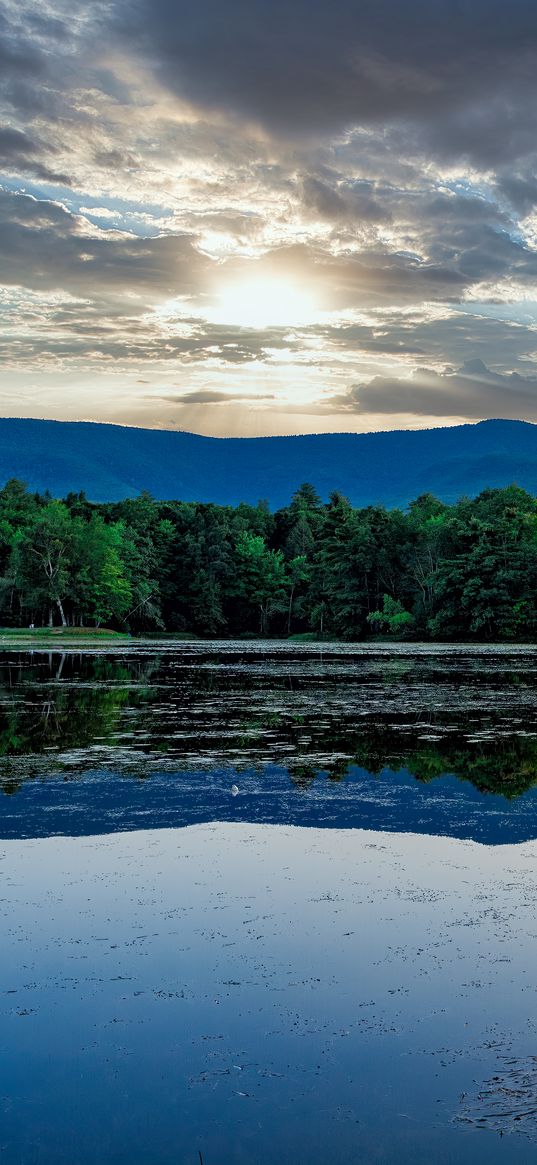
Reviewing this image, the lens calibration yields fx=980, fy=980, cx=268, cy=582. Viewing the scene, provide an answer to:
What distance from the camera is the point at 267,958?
286 inches

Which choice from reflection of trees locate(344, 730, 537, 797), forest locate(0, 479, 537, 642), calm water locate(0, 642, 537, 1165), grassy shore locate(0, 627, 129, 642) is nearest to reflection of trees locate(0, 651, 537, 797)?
reflection of trees locate(344, 730, 537, 797)

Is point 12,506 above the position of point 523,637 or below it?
above

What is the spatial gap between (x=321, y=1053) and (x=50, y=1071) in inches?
62.3

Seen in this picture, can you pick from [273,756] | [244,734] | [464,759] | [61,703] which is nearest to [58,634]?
[61,703]

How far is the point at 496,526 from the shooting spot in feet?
284

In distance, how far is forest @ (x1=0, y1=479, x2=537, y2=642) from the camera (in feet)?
277

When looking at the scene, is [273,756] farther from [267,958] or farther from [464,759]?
[267,958]

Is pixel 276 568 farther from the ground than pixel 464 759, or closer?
closer

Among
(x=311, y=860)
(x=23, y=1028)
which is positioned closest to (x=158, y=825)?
(x=311, y=860)

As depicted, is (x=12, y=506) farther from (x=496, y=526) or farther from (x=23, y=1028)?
(x=23, y=1028)

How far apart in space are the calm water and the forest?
226 feet

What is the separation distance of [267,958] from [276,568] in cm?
11926

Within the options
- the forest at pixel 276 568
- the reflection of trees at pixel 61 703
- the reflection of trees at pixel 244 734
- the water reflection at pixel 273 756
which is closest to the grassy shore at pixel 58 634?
the forest at pixel 276 568

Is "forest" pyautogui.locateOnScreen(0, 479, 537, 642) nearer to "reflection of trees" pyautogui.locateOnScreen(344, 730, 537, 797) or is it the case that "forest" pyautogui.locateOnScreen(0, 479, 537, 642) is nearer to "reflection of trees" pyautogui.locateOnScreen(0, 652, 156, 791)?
"reflection of trees" pyautogui.locateOnScreen(0, 652, 156, 791)
